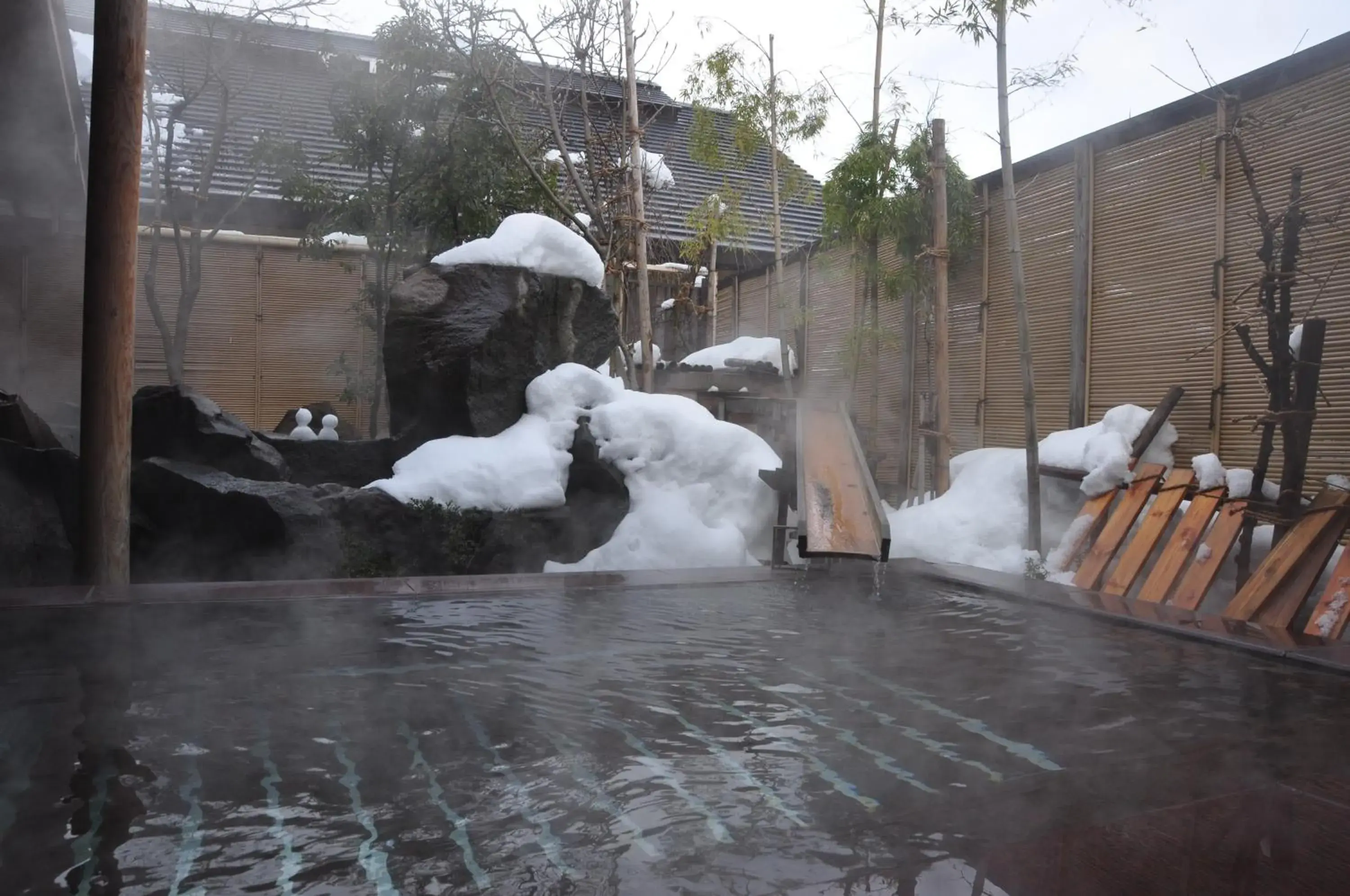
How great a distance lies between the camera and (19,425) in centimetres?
479

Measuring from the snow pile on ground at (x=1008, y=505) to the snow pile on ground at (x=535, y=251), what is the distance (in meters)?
2.74

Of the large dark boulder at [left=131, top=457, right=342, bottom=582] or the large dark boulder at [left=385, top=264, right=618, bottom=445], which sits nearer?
the large dark boulder at [left=131, top=457, right=342, bottom=582]

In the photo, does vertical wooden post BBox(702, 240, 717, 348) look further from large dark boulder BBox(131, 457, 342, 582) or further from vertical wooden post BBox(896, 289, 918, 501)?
large dark boulder BBox(131, 457, 342, 582)

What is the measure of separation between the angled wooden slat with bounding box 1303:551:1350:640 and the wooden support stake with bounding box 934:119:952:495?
269cm

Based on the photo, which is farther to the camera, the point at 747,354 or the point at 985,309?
the point at 747,354

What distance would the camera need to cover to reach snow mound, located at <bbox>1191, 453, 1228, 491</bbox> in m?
4.66

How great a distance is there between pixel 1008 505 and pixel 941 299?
4.60ft

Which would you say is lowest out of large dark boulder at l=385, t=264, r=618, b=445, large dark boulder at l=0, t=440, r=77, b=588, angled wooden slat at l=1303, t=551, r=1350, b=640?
angled wooden slat at l=1303, t=551, r=1350, b=640

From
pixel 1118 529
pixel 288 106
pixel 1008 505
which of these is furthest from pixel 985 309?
pixel 288 106

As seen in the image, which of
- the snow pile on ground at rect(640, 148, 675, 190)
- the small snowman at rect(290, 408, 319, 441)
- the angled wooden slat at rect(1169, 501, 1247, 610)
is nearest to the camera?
the angled wooden slat at rect(1169, 501, 1247, 610)

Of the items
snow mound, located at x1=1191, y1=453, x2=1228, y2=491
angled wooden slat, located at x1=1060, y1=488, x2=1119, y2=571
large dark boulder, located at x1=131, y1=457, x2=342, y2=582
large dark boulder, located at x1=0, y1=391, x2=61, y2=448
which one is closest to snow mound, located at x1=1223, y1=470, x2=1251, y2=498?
snow mound, located at x1=1191, y1=453, x2=1228, y2=491

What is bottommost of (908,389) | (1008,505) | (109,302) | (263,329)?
(1008,505)

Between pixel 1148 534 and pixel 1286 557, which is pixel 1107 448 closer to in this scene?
pixel 1148 534

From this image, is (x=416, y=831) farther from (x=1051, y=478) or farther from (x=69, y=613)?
(x=1051, y=478)
